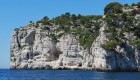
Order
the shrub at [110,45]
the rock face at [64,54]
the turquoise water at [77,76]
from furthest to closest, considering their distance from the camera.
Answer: the rock face at [64,54] → the shrub at [110,45] → the turquoise water at [77,76]

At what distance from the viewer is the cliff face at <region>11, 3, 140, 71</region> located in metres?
93.0

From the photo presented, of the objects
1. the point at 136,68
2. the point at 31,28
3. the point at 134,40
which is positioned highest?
the point at 31,28

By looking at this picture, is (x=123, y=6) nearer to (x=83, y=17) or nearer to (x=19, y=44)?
(x=83, y=17)

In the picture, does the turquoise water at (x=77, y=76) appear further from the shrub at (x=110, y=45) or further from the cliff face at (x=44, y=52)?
the cliff face at (x=44, y=52)

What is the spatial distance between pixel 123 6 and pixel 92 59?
1859cm

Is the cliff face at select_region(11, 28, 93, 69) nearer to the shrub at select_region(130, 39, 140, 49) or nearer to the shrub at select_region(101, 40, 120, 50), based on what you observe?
the shrub at select_region(101, 40, 120, 50)

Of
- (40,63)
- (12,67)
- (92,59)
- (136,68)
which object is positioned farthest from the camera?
(12,67)

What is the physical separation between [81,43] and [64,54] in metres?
6.13

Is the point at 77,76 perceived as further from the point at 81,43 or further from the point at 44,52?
the point at 44,52

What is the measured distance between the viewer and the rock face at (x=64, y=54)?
305ft

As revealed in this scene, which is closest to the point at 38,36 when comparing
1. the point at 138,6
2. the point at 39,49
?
the point at 39,49

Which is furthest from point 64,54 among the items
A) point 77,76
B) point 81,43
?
point 77,76

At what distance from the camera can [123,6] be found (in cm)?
11162

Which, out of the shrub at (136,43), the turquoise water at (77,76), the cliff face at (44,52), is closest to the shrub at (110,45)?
the shrub at (136,43)
